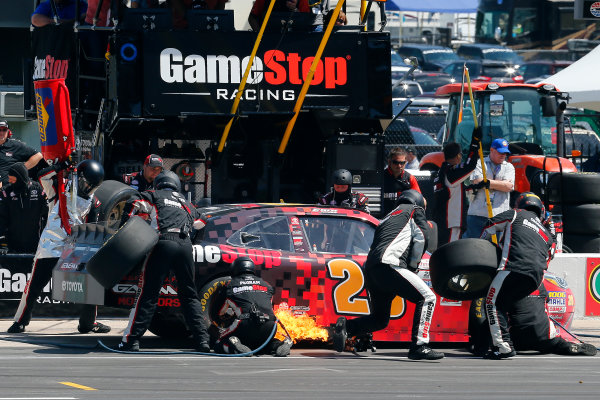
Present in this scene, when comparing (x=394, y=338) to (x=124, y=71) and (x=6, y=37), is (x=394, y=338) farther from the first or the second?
(x=6, y=37)

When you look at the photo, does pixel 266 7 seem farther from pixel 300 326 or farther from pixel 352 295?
pixel 300 326

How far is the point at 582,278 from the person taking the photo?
1407cm

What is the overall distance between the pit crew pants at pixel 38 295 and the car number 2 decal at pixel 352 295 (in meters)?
2.62

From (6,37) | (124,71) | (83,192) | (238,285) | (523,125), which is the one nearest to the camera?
(238,285)

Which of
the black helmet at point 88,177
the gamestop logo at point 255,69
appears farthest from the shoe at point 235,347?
the gamestop logo at point 255,69

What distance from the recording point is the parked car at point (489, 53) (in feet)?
144

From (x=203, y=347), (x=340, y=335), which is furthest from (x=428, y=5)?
(x=203, y=347)

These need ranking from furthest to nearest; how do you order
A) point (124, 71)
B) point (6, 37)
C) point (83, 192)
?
point (6, 37) → point (124, 71) → point (83, 192)

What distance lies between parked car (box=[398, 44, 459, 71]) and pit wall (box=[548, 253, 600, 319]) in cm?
2973

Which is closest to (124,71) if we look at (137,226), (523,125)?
(137,226)

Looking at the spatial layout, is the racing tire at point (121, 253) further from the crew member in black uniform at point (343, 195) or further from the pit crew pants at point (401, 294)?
the crew member in black uniform at point (343, 195)

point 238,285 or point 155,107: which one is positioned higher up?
point 155,107

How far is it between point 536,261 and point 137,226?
11.3ft

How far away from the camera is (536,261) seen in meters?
10.4
